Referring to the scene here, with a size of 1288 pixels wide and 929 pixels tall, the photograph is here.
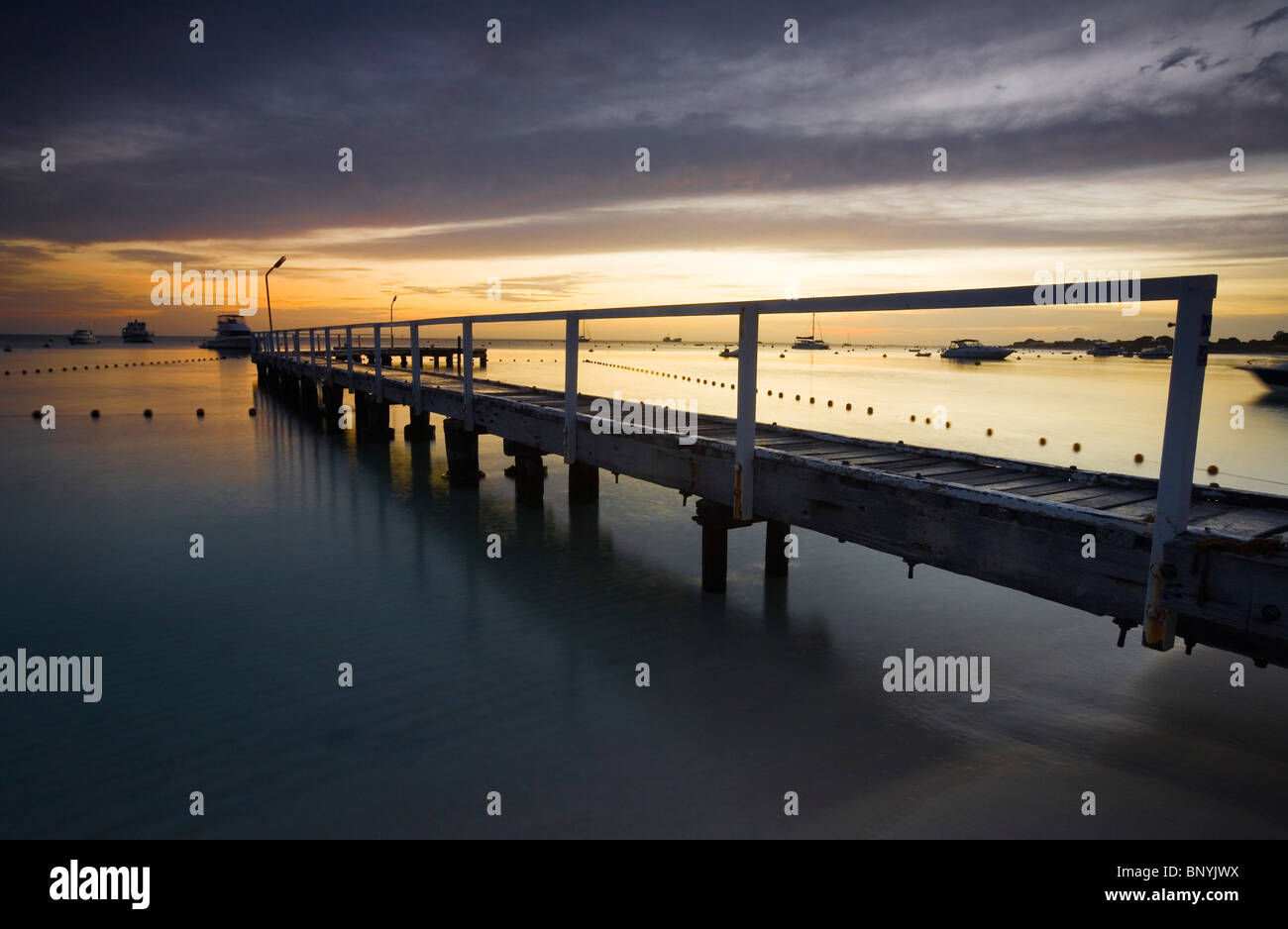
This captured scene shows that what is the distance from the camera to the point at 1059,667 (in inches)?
241

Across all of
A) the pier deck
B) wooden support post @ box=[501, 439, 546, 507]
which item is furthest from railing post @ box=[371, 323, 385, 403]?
the pier deck

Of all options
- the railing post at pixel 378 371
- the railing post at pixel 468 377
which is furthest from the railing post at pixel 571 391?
the railing post at pixel 378 371

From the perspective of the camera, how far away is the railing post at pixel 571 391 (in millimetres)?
8000

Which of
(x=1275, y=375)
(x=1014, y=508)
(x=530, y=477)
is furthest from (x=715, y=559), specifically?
(x=1275, y=375)

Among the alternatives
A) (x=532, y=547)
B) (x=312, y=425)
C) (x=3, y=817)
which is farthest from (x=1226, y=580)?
(x=312, y=425)

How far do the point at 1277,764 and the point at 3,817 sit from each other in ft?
25.7

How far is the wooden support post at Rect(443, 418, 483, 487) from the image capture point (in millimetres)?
12664

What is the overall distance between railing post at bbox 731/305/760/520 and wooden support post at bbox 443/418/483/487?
7618 mm

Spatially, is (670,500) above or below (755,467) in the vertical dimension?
below

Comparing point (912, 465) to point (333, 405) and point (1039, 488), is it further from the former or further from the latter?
point (333, 405)

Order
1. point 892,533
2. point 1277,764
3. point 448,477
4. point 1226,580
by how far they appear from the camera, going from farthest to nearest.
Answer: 1. point 448,477
2. point 892,533
3. point 1277,764
4. point 1226,580

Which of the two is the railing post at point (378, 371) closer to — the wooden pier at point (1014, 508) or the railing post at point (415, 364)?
the railing post at point (415, 364)

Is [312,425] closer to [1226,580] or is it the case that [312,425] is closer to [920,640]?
[920,640]

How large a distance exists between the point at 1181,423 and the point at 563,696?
14.4 feet
